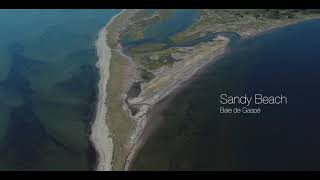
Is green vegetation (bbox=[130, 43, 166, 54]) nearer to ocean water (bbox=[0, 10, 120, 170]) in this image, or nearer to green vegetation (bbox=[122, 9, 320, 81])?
green vegetation (bbox=[122, 9, 320, 81])

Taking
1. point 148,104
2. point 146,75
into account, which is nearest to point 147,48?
point 146,75

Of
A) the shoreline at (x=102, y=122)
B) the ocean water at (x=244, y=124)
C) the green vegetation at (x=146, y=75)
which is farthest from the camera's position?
the green vegetation at (x=146, y=75)

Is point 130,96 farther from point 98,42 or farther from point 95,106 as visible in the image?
point 98,42

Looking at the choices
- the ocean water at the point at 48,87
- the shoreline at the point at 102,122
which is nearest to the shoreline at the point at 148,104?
the shoreline at the point at 102,122

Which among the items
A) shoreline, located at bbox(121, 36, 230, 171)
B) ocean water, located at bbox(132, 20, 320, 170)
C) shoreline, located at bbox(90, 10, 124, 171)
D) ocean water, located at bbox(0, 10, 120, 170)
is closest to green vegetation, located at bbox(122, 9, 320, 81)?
shoreline, located at bbox(90, 10, 124, 171)

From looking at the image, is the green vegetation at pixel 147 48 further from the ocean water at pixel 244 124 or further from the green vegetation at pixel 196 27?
the ocean water at pixel 244 124
